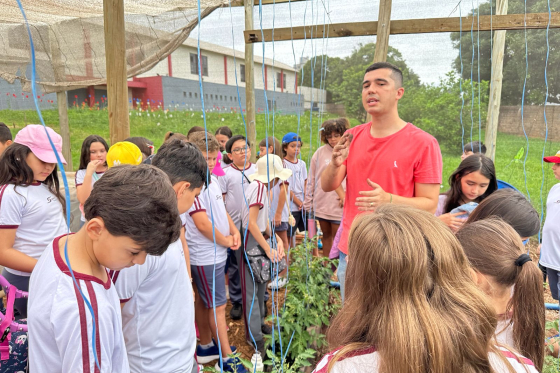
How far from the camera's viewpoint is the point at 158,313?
130 centimetres

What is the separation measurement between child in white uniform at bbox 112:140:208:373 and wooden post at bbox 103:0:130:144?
4.71 feet

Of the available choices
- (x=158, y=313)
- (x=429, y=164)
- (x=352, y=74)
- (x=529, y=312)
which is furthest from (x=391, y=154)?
(x=352, y=74)

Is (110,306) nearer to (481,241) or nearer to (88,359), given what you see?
→ (88,359)

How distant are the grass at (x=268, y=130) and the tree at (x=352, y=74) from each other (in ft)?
1.18

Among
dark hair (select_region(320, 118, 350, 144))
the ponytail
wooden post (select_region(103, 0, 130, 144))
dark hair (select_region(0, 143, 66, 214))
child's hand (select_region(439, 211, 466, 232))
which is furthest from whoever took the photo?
dark hair (select_region(320, 118, 350, 144))

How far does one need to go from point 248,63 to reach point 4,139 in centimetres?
275

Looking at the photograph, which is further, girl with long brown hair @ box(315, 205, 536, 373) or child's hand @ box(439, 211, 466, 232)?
child's hand @ box(439, 211, 466, 232)

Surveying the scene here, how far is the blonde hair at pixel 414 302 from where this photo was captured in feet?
2.51

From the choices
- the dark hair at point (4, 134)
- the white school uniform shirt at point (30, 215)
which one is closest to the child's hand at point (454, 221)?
the white school uniform shirt at point (30, 215)

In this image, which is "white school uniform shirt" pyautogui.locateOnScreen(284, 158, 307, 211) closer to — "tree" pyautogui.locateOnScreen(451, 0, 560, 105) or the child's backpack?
"tree" pyautogui.locateOnScreen(451, 0, 560, 105)

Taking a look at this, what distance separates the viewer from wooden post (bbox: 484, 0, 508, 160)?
4.30 metres

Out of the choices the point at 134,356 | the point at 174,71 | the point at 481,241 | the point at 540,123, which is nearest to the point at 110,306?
the point at 134,356

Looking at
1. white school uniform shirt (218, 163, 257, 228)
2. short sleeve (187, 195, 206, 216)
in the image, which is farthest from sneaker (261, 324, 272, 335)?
short sleeve (187, 195, 206, 216)

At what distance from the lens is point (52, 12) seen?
349cm
